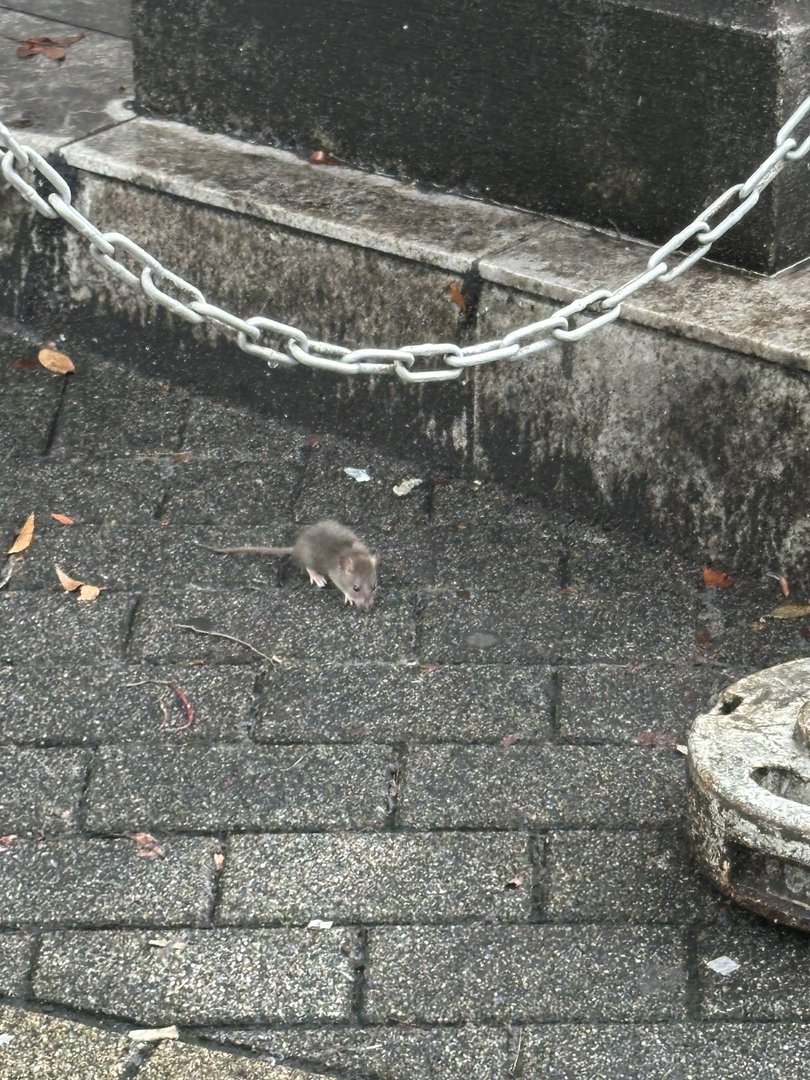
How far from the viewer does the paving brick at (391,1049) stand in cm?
271

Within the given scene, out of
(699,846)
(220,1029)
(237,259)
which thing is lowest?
(220,1029)

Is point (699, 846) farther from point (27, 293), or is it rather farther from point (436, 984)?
point (27, 293)

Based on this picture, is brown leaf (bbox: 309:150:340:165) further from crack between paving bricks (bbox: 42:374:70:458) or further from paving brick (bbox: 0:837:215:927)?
paving brick (bbox: 0:837:215:927)

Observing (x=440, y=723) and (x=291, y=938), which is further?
(x=440, y=723)

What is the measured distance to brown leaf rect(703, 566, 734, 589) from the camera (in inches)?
156

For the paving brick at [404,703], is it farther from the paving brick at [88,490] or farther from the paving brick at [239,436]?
the paving brick at [239,436]

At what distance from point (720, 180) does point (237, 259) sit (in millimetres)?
1424

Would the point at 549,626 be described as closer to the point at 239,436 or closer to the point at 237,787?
the point at 237,787

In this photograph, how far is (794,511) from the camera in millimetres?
3820

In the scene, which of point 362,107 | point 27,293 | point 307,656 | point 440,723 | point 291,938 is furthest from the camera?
point 27,293

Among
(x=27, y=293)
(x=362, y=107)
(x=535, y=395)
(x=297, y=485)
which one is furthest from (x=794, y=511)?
(x=27, y=293)

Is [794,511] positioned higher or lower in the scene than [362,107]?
lower

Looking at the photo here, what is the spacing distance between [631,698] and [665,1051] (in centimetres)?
102

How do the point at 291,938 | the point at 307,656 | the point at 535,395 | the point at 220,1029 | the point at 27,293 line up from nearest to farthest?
the point at 220,1029
the point at 291,938
the point at 307,656
the point at 535,395
the point at 27,293
